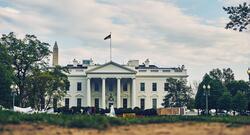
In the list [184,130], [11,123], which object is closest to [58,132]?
[11,123]

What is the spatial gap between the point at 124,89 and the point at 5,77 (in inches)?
2117

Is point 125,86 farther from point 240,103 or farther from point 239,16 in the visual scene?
point 239,16

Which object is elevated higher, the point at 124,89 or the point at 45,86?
the point at 124,89

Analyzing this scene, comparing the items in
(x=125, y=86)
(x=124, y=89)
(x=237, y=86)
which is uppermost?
Answer: (x=125, y=86)

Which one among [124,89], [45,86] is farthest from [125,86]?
[45,86]

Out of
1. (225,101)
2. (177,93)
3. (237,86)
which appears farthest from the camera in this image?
(177,93)

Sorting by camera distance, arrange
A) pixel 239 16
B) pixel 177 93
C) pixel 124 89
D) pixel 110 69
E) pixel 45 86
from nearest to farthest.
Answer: pixel 239 16 → pixel 45 86 → pixel 177 93 → pixel 110 69 → pixel 124 89

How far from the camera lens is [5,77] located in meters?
63.9

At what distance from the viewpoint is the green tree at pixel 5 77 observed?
64125mm

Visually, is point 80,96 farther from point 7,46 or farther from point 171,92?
point 7,46

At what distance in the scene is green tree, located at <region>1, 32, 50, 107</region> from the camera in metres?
69.7

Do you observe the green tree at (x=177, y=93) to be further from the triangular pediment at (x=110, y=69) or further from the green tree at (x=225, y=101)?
the green tree at (x=225, y=101)

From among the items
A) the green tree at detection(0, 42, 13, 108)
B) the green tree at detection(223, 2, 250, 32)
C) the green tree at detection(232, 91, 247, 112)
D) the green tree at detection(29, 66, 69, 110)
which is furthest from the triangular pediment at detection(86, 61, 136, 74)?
the green tree at detection(223, 2, 250, 32)

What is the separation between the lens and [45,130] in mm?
28750
